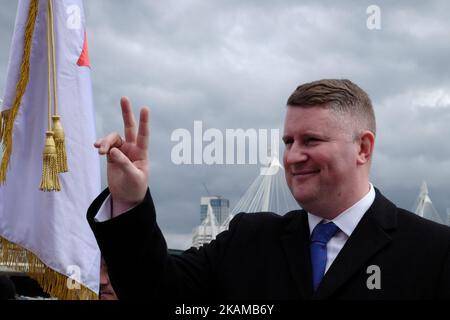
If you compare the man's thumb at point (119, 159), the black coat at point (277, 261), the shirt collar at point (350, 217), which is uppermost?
the man's thumb at point (119, 159)

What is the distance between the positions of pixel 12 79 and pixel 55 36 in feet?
2.50

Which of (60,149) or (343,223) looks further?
(60,149)

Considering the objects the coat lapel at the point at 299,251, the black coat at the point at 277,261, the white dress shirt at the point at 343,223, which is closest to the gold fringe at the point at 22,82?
the black coat at the point at 277,261

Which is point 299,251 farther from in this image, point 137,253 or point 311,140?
point 137,253

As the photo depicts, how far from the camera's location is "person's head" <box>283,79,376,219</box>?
2910mm

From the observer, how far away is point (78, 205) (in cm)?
745

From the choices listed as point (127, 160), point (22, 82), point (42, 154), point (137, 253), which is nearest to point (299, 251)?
point (137, 253)

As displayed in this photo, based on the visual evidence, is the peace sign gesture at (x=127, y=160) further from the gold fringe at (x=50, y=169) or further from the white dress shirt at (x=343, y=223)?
the gold fringe at (x=50, y=169)

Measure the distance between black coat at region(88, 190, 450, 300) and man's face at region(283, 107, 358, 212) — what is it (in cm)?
26

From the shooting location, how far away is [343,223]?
3035 mm

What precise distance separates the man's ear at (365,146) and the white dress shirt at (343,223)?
8.1 inches

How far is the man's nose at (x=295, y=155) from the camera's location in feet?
9.46

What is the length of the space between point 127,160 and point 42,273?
4.95 m
